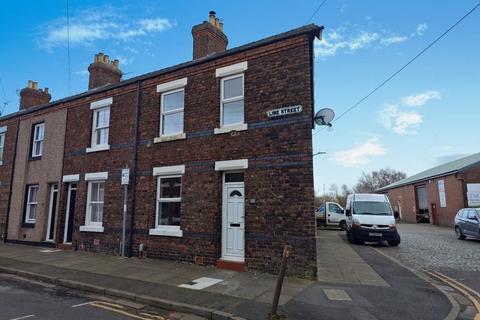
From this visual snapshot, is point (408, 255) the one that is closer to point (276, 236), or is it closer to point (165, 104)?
point (276, 236)

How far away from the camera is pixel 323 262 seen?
35.3 ft

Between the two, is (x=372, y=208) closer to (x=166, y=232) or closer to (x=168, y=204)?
(x=168, y=204)

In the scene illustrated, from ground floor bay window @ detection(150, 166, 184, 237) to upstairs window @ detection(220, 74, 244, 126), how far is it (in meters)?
2.35

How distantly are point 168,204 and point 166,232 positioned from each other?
961mm

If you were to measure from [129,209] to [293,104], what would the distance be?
685cm

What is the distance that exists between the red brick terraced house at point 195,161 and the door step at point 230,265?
3 centimetres

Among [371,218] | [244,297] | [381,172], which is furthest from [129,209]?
[381,172]

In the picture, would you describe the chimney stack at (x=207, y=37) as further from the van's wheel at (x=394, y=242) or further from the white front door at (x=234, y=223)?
the van's wheel at (x=394, y=242)

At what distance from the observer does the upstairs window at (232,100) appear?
34.2 ft


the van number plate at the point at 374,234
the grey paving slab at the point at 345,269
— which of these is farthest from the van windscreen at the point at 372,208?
the grey paving slab at the point at 345,269

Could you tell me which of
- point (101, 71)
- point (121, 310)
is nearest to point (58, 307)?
point (121, 310)

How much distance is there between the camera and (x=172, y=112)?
11836mm

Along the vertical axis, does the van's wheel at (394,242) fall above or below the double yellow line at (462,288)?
above

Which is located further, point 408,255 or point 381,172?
point 381,172
